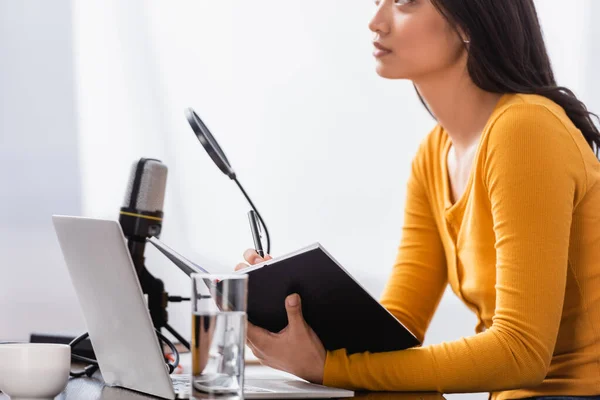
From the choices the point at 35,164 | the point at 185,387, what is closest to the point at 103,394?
the point at 185,387

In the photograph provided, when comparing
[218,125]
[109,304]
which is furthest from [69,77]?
[109,304]

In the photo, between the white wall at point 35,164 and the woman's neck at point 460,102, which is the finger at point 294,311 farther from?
the white wall at point 35,164

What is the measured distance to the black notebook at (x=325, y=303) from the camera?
38.2 inches

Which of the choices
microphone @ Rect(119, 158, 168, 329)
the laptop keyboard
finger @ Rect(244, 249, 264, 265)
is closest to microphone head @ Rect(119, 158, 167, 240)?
microphone @ Rect(119, 158, 168, 329)

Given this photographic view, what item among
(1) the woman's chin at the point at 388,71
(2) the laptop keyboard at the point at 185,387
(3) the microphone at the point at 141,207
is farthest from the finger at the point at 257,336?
(1) the woman's chin at the point at 388,71

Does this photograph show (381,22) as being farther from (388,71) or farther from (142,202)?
(142,202)

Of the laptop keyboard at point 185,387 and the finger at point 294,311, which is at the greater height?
A: the finger at point 294,311

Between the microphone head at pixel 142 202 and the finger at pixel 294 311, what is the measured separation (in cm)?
36

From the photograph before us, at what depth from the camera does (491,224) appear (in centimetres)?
134

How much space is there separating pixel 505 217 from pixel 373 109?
1.13m

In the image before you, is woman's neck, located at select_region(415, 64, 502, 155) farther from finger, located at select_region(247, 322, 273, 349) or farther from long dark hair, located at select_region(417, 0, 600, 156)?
finger, located at select_region(247, 322, 273, 349)

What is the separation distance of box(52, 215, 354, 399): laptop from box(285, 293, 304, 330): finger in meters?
0.08

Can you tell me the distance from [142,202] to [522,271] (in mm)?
605

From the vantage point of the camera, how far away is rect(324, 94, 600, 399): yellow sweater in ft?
3.66
